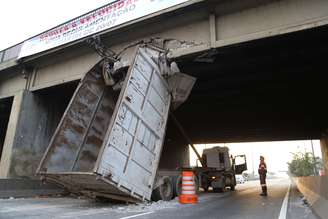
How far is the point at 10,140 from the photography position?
49.5 feet

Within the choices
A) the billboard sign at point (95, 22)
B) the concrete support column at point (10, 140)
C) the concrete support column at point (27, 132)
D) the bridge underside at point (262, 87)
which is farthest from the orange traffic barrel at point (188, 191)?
the concrete support column at point (10, 140)

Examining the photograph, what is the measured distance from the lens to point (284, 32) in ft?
30.8

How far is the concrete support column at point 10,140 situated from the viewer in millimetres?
14578

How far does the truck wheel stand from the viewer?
9.88 m

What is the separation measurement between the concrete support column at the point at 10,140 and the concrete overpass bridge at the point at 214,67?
0.20ft

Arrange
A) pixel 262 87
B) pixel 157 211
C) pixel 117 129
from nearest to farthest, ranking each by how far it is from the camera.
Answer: pixel 157 211 → pixel 117 129 → pixel 262 87

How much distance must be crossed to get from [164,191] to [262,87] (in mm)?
8794

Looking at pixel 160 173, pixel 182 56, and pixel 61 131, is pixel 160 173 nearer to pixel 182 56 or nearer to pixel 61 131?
pixel 61 131

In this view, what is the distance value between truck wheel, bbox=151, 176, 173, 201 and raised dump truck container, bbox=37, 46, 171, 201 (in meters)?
1.05

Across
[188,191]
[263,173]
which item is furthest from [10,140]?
[263,173]

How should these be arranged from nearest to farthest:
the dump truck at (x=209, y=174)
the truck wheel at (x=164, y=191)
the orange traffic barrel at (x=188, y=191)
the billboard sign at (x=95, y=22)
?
1. the orange traffic barrel at (x=188, y=191)
2. the truck wheel at (x=164, y=191)
3. the dump truck at (x=209, y=174)
4. the billboard sign at (x=95, y=22)

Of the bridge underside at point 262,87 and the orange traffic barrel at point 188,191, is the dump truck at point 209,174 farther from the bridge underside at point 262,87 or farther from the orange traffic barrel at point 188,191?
the bridge underside at point 262,87

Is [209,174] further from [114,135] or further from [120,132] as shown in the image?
[114,135]

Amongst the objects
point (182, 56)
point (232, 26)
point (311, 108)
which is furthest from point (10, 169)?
point (311, 108)
